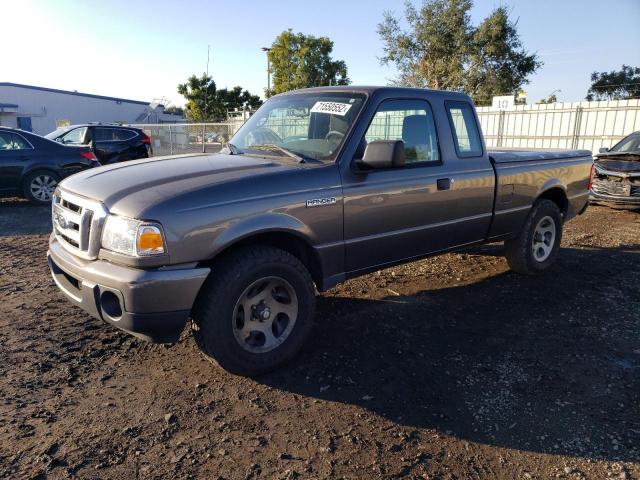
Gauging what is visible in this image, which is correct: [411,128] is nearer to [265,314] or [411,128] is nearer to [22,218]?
[265,314]

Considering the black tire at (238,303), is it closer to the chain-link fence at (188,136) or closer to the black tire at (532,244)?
the black tire at (532,244)

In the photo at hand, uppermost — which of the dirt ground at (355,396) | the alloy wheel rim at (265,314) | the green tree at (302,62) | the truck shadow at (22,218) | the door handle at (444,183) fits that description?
the green tree at (302,62)

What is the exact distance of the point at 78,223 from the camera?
10.5 ft

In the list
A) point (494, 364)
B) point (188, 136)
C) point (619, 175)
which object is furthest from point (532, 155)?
point (188, 136)

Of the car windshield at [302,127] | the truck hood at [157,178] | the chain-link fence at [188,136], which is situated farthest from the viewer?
the chain-link fence at [188,136]

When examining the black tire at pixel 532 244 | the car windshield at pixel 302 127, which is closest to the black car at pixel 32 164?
the car windshield at pixel 302 127

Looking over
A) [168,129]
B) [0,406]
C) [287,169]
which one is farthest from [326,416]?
[168,129]

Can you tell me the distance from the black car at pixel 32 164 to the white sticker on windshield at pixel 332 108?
25.1 ft

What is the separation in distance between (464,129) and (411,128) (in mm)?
718

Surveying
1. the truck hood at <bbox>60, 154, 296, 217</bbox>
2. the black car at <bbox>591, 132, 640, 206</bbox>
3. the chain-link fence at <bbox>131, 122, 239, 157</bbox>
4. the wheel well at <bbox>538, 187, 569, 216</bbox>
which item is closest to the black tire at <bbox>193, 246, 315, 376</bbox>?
the truck hood at <bbox>60, 154, 296, 217</bbox>

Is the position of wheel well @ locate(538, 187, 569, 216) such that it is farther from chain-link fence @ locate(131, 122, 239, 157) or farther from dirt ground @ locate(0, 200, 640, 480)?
chain-link fence @ locate(131, 122, 239, 157)

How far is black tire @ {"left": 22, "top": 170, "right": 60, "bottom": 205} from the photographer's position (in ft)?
31.6

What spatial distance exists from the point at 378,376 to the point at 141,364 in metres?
1.70

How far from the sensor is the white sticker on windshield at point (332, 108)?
394 cm
